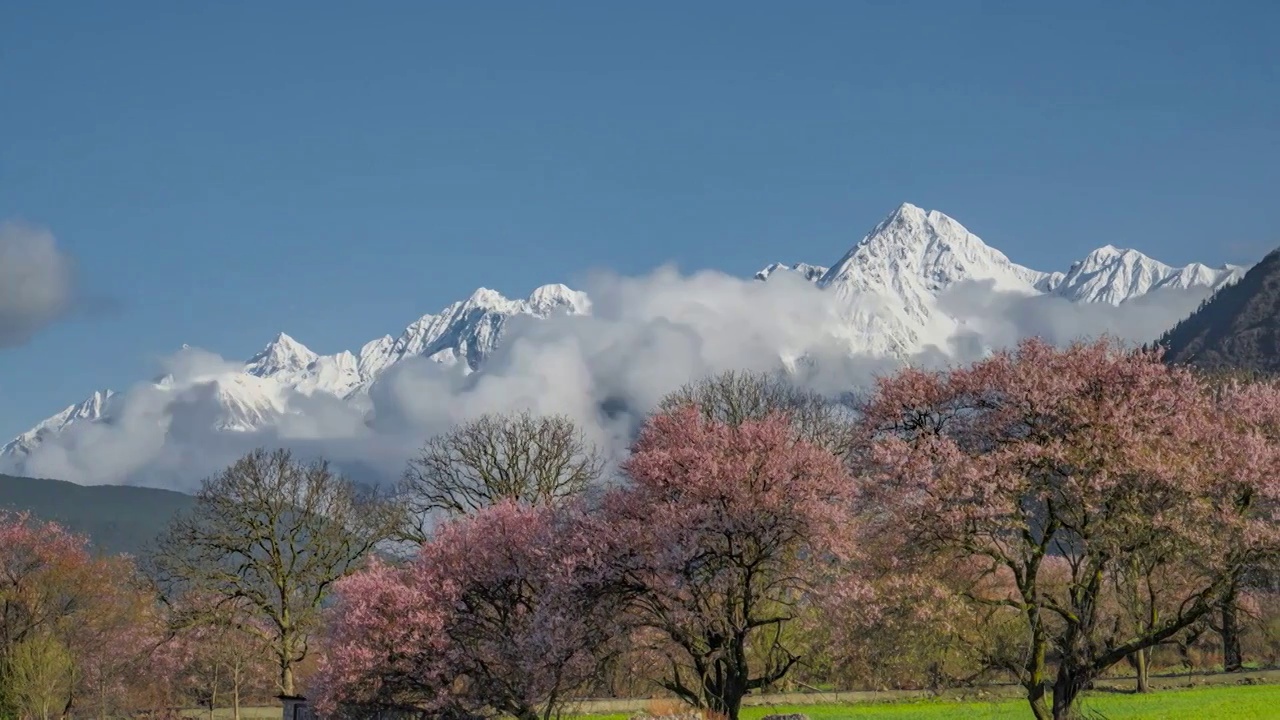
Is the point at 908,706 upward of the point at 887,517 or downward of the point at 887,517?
downward

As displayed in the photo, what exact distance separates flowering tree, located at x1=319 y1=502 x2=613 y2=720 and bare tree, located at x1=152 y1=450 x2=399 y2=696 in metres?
20.4

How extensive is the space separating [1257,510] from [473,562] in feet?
93.1

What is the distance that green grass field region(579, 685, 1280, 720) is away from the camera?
52656 mm

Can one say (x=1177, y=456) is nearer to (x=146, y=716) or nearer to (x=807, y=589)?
(x=807, y=589)

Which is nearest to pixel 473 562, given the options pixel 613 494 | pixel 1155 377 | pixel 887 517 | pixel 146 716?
pixel 613 494

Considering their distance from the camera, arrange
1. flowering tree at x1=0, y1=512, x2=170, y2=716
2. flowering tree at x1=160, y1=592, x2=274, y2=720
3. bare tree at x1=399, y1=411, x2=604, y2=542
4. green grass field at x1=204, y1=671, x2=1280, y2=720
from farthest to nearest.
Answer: bare tree at x1=399, y1=411, x2=604, y2=542, flowering tree at x1=0, y1=512, x2=170, y2=716, flowering tree at x1=160, y1=592, x2=274, y2=720, green grass field at x1=204, y1=671, x2=1280, y2=720

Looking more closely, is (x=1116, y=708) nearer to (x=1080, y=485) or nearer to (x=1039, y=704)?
(x=1039, y=704)

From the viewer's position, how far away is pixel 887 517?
42156mm

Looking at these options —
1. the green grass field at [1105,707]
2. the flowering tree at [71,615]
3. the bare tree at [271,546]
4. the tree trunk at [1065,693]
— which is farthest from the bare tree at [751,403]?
the flowering tree at [71,615]

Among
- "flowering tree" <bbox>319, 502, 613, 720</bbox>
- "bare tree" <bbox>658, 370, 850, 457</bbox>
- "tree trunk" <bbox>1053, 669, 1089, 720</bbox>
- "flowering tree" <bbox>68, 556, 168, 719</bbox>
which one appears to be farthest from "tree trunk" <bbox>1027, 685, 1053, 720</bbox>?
"flowering tree" <bbox>68, 556, 168, 719</bbox>

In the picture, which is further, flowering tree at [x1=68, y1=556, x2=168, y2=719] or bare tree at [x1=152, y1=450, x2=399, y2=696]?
flowering tree at [x1=68, y1=556, x2=168, y2=719]

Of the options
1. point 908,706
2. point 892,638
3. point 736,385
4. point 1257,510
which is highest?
point 736,385

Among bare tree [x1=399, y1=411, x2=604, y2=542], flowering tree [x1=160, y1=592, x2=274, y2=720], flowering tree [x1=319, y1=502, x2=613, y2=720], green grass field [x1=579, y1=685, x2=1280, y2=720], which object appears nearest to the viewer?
flowering tree [x1=319, y1=502, x2=613, y2=720]

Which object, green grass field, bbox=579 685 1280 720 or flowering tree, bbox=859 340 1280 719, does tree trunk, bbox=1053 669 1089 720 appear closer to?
flowering tree, bbox=859 340 1280 719
